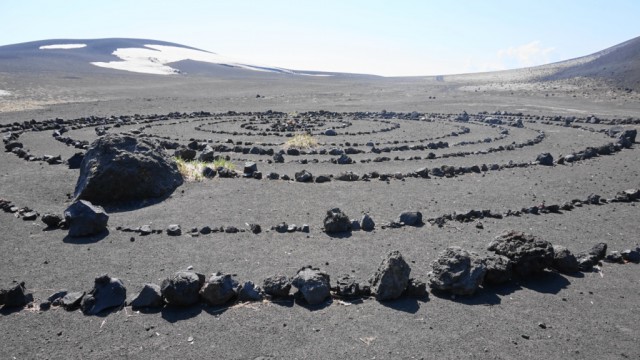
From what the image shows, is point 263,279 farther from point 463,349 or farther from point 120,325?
point 463,349

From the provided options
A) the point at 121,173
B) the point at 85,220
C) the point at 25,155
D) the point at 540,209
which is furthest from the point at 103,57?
the point at 540,209

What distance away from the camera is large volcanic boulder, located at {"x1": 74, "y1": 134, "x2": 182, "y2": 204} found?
1168 centimetres

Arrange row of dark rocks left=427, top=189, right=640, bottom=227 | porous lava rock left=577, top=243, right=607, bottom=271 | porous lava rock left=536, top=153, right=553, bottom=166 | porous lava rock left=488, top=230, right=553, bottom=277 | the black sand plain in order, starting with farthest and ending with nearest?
porous lava rock left=536, top=153, right=553, bottom=166, row of dark rocks left=427, top=189, right=640, bottom=227, porous lava rock left=577, top=243, right=607, bottom=271, porous lava rock left=488, top=230, right=553, bottom=277, the black sand plain

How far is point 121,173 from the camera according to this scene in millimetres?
11812

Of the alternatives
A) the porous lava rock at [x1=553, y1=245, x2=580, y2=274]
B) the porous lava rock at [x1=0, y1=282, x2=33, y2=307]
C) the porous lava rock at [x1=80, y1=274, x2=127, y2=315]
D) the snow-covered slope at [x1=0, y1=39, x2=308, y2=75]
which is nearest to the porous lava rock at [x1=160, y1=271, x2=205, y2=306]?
the porous lava rock at [x1=80, y1=274, x2=127, y2=315]

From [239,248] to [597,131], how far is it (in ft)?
69.0

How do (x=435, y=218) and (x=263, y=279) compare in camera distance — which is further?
(x=435, y=218)

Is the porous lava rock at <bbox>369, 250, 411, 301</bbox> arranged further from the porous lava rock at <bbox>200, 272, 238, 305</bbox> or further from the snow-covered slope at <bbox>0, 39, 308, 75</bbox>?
the snow-covered slope at <bbox>0, 39, 308, 75</bbox>

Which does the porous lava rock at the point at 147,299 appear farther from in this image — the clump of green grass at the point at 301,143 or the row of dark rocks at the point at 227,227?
the clump of green grass at the point at 301,143

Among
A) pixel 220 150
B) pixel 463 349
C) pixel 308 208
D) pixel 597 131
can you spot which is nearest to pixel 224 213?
pixel 308 208

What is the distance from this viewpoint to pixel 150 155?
1267 centimetres

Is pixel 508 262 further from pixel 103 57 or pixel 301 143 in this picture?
pixel 103 57

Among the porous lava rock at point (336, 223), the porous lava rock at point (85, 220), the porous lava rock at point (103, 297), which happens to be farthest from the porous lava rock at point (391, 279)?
the porous lava rock at point (85, 220)

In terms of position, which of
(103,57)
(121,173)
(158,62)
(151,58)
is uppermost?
(151,58)
